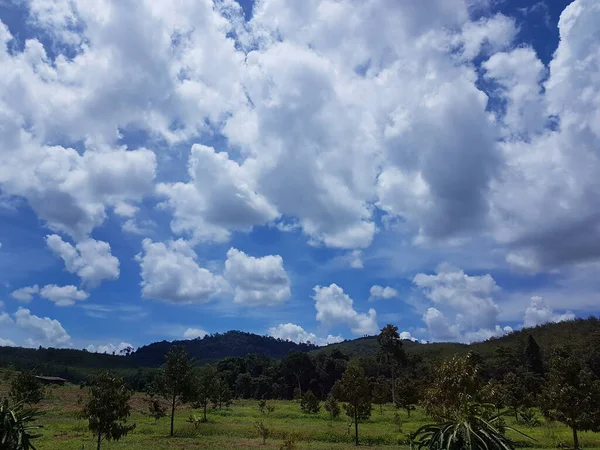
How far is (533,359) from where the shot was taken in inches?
4254

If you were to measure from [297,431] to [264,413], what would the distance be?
21.5 m

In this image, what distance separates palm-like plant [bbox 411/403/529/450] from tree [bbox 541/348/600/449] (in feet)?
96.3

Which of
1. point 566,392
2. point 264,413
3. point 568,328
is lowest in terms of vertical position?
point 264,413

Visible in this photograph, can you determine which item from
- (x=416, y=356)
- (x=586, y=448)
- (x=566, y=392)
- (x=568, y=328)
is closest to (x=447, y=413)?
(x=566, y=392)

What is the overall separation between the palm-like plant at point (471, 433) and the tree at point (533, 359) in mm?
102026

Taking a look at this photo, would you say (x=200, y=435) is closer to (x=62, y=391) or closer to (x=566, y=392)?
(x=566, y=392)

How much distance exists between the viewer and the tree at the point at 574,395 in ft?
133

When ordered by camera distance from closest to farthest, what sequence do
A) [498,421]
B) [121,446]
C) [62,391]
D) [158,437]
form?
[498,421]
[121,446]
[158,437]
[62,391]

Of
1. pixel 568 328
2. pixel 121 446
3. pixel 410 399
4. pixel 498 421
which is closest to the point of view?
pixel 498 421

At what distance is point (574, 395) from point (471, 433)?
1239 inches

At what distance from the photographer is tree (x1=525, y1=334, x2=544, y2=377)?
351 feet

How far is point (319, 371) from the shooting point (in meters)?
128

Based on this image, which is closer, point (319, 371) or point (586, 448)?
point (586, 448)

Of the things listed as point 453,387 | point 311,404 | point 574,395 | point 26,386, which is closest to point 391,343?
point 311,404
